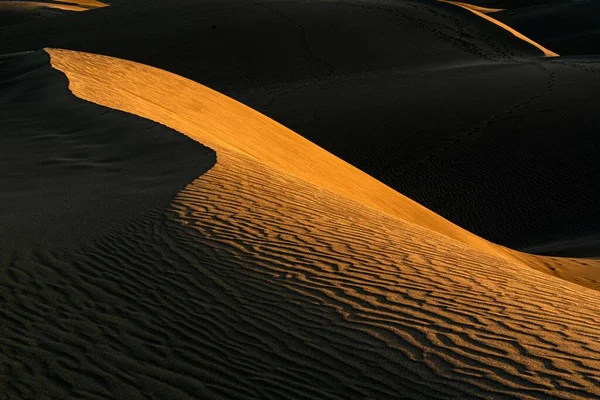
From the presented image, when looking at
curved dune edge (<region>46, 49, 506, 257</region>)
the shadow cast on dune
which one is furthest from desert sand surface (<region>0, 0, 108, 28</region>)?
the shadow cast on dune

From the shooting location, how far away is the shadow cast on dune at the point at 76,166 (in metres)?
6.27

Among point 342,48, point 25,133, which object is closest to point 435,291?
point 25,133

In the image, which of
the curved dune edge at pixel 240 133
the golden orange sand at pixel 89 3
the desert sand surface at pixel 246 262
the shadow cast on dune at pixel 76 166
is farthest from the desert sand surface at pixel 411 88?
the golden orange sand at pixel 89 3

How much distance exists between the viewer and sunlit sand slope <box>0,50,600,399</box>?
3.90 metres

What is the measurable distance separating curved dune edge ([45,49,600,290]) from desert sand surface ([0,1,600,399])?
0.07m

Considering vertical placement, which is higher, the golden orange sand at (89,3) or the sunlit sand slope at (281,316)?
the golden orange sand at (89,3)

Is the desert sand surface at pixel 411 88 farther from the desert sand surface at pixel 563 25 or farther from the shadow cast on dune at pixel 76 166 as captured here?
the desert sand surface at pixel 563 25

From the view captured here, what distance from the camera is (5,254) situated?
5.52m

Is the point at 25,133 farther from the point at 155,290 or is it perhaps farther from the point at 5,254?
the point at 155,290

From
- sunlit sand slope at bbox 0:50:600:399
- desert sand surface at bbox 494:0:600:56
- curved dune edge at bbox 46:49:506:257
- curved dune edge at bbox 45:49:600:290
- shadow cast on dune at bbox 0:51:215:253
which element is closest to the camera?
sunlit sand slope at bbox 0:50:600:399

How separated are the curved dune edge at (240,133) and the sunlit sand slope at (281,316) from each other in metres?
3.09

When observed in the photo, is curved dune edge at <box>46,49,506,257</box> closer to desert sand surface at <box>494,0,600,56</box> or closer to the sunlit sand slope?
the sunlit sand slope

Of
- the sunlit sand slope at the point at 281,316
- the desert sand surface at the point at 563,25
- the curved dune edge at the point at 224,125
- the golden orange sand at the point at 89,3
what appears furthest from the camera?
the golden orange sand at the point at 89,3

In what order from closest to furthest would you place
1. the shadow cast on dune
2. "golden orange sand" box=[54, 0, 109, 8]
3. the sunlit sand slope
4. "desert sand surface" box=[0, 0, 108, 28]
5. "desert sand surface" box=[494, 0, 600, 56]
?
1. the sunlit sand slope
2. the shadow cast on dune
3. "desert sand surface" box=[0, 0, 108, 28]
4. "desert sand surface" box=[494, 0, 600, 56]
5. "golden orange sand" box=[54, 0, 109, 8]
